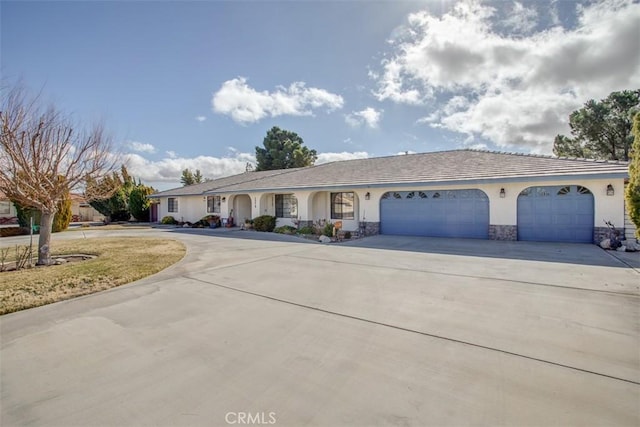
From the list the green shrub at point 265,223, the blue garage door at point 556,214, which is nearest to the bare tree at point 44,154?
the green shrub at point 265,223

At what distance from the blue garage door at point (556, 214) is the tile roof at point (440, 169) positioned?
A: 101cm

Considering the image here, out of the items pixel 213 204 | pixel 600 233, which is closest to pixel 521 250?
pixel 600 233

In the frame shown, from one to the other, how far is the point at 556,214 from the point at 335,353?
12.5 metres

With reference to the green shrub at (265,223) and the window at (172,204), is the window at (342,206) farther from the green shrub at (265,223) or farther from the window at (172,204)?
the window at (172,204)

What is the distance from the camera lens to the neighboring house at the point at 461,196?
10.8 m

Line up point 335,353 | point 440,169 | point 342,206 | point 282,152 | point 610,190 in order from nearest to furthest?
point 335,353, point 610,190, point 440,169, point 342,206, point 282,152

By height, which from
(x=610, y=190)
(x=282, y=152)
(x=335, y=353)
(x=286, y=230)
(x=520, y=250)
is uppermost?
(x=282, y=152)

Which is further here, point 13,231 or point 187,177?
point 187,177

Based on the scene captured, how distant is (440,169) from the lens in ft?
48.1

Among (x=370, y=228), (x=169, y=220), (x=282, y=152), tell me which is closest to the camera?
(x=370, y=228)

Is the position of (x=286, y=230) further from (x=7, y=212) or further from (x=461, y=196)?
(x=7, y=212)

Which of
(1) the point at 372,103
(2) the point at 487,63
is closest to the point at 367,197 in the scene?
(1) the point at 372,103

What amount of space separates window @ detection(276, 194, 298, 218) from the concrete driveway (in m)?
12.8

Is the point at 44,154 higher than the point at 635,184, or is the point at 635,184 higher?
the point at 44,154
